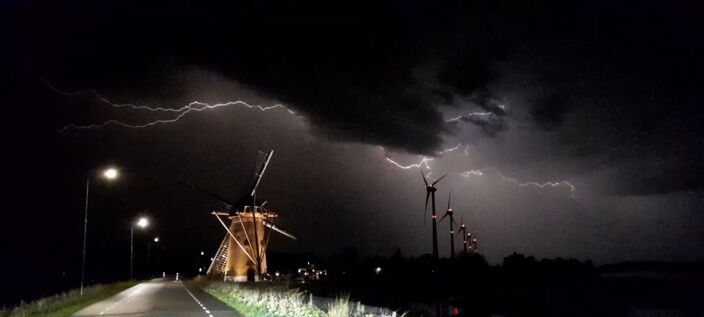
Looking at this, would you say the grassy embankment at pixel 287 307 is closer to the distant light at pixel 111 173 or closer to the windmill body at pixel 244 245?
the distant light at pixel 111 173

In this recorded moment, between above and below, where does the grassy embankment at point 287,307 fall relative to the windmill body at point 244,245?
below

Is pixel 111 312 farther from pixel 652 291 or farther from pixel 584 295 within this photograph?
pixel 652 291

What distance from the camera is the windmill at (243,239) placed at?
82312 millimetres

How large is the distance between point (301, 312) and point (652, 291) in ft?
435

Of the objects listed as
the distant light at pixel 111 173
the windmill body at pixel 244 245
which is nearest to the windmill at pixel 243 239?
the windmill body at pixel 244 245

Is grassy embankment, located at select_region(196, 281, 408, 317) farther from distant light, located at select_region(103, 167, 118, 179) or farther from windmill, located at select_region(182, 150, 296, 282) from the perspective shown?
windmill, located at select_region(182, 150, 296, 282)

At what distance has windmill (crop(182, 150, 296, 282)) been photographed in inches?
3241

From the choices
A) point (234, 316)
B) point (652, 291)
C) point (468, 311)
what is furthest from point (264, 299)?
point (652, 291)

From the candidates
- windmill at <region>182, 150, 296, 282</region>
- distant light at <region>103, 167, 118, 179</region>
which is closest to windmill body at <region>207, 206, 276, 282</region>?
windmill at <region>182, 150, 296, 282</region>

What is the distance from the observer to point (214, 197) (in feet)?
287

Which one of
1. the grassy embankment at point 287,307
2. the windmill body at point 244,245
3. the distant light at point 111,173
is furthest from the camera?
the windmill body at point 244,245

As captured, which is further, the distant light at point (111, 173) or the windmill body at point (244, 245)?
the windmill body at point (244, 245)

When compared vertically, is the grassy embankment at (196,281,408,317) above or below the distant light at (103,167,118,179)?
below

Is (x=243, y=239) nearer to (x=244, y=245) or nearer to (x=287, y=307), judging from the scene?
(x=244, y=245)
